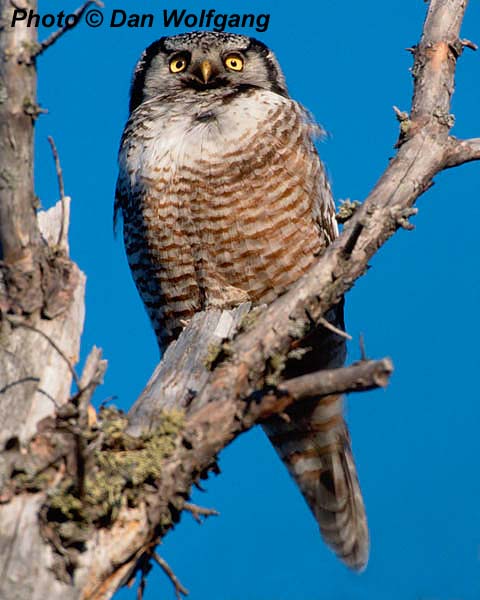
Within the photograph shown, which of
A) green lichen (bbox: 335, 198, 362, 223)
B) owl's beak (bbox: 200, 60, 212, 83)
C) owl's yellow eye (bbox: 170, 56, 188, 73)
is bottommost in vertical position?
green lichen (bbox: 335, 198, 362, 223)

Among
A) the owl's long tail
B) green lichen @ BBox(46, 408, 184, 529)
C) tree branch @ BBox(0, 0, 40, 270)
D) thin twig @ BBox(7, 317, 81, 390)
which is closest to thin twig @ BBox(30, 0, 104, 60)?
tree branch @ BBox(0, 0, 40, 270)

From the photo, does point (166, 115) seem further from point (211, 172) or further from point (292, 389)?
point (292, 389)

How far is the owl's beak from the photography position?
5281 mm

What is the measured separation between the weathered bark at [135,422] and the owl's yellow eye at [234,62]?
221 cm

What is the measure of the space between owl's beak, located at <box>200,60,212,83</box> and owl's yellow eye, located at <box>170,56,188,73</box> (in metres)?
0.18

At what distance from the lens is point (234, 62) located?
5508mm

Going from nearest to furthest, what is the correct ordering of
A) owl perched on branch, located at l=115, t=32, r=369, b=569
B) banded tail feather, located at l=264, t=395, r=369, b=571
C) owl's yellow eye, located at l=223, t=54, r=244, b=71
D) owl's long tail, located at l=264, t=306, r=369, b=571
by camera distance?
banded tail feather, located at l=264, t=395, r=369, b=571
owl perched on branch, located at l=115, t=32, r=369, b=569
owl's long tail, located at l=264, t=306, r=369, b=571
owl's yellow eye, located at l=223, t=54, r=244, b=71

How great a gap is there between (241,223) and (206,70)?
→ 1.22 m

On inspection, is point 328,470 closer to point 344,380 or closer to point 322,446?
point 322,446

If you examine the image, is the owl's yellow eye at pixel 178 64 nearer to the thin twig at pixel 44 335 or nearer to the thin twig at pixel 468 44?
the thin twig at pixel 468 44

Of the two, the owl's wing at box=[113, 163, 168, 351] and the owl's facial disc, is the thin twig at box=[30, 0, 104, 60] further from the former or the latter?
the owl's facial disc

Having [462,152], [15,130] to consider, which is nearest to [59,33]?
[15,130]

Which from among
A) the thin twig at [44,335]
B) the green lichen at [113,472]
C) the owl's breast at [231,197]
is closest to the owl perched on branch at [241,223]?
the owl's breast at [231,197]

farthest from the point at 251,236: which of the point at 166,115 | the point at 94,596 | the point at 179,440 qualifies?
the point at 94,596
